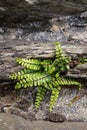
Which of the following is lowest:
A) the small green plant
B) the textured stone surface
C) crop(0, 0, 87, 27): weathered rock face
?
the textured stone surface

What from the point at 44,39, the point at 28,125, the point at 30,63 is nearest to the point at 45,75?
the point at 30,63

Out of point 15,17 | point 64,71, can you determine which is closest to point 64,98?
point 64,71

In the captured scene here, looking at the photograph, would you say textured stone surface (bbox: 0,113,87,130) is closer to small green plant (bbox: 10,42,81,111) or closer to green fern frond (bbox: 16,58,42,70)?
small green plant (bbox: 10,42,81,111)

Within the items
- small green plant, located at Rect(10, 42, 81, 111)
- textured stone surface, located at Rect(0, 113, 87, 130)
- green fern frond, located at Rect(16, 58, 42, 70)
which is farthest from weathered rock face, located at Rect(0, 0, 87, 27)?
textured stone surface, located at Rect(0, 113, 87, 130)

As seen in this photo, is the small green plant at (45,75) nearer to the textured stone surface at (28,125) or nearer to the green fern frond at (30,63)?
the green fern frond at (30,63)

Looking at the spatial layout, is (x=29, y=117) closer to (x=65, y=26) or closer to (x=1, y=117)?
(x=1, y=117)

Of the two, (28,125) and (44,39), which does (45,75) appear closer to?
(44,39)

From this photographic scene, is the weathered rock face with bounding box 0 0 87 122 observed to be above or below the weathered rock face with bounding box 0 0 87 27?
below

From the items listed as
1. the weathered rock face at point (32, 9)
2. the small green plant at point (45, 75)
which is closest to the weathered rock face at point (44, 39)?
the weathered rock face at point (32, 9)
